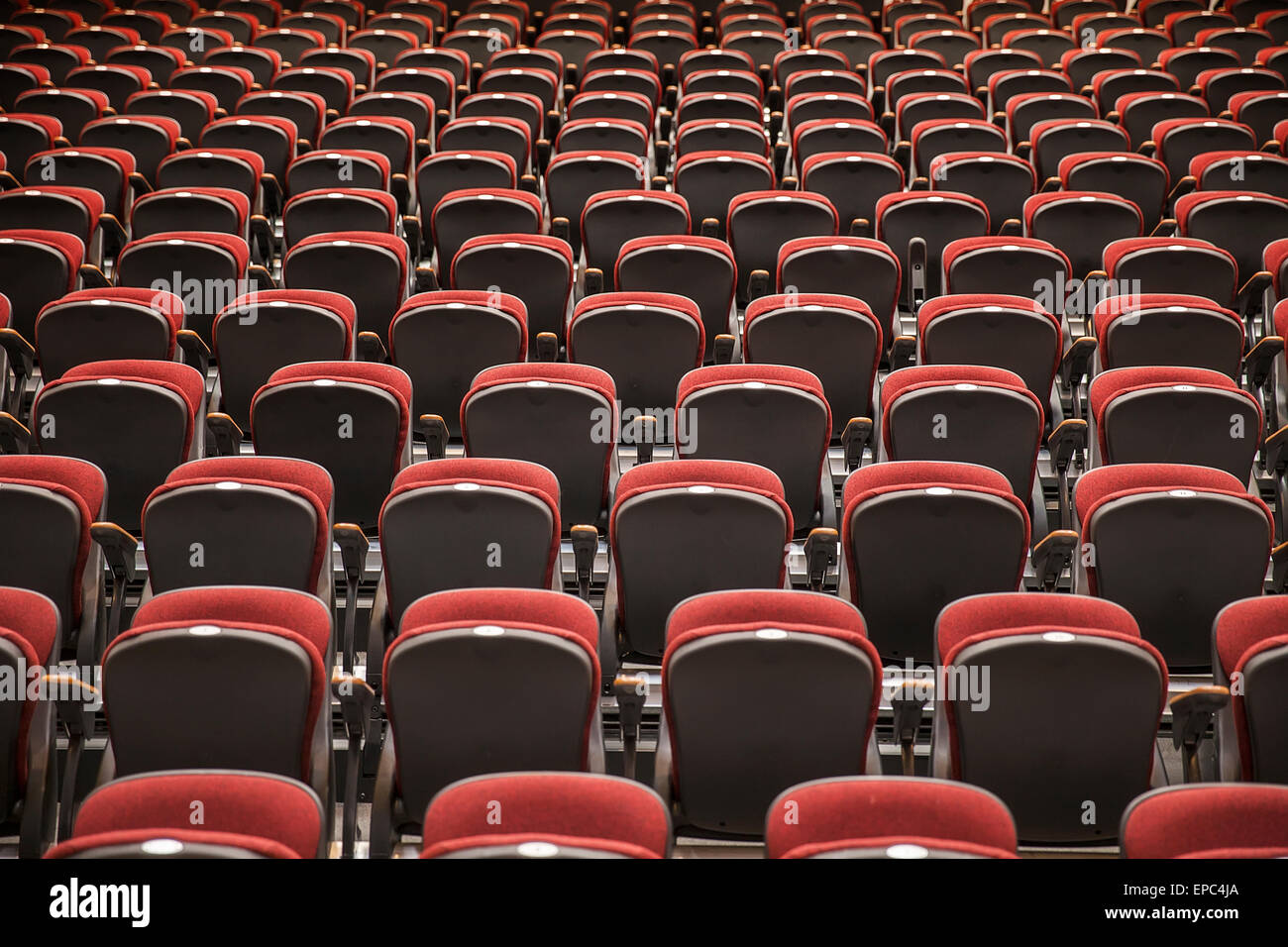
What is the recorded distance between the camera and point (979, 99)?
8320 mm

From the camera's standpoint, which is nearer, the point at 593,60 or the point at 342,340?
the point at 342,340

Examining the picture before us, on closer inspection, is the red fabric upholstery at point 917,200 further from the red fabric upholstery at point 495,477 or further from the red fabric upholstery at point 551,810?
the red fabric upholstery at point 551,810

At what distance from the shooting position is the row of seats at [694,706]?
264 centimetres

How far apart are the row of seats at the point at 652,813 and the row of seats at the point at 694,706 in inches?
9.4

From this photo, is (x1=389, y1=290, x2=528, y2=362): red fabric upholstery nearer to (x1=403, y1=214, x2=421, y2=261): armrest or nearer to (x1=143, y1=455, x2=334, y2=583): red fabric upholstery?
(x1=143, y1=455, x2=334, y2=583): red fabric upholstery

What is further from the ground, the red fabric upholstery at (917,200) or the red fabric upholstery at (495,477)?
the red fabric upholstery at (917,200)

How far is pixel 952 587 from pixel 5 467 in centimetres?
274

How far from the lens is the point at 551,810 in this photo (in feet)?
7.59

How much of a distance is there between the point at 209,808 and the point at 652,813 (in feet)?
2.77

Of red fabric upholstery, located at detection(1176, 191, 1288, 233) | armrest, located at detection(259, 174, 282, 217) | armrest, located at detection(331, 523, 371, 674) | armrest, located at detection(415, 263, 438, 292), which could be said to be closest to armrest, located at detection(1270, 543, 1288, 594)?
red fabric upholstery, located at detection(1176, 191, 1288, 233)

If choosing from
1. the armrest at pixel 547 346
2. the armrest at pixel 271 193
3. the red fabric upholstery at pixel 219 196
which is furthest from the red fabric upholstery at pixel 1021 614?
the armrest at pixel 271 193

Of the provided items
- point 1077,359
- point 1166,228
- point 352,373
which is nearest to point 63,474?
point 352,373
